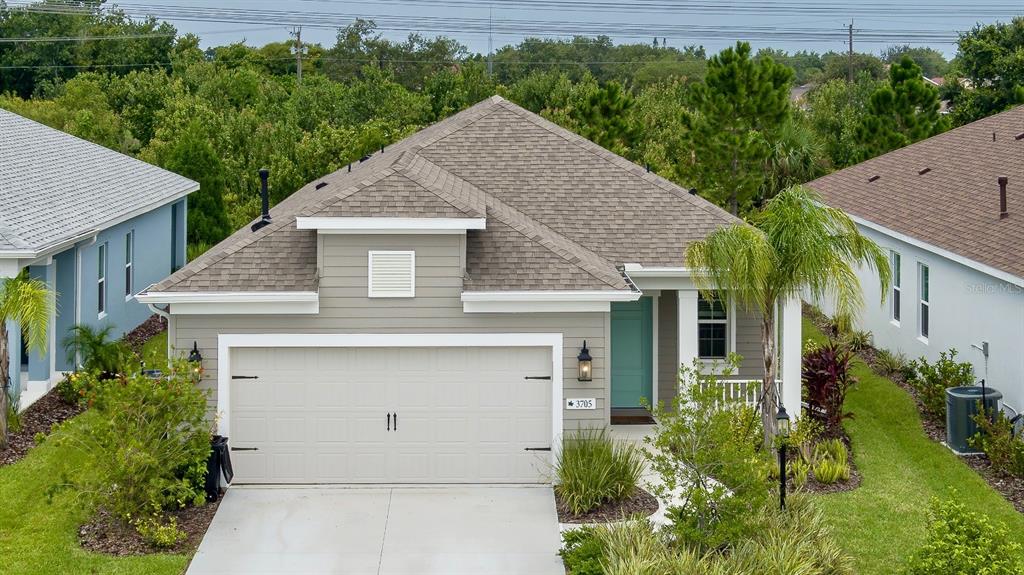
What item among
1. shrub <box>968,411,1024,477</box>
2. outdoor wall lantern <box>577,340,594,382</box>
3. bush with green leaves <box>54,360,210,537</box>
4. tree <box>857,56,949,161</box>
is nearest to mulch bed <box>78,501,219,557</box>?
bush with green leaves <box>54,360,210,537</box>

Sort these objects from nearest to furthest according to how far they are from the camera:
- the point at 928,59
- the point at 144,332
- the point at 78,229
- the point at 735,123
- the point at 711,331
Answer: the point at 711,331 < the point at 78,229 < the point at 144,332 < the point at 735,123 < the point at 928,59

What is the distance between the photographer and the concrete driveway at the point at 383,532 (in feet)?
42.7

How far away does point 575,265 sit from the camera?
15719 mm

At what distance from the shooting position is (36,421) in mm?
18188

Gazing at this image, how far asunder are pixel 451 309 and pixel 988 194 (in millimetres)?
11193

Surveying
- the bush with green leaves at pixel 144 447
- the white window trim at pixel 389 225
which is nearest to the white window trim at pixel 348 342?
the bush with green leaves at pixel 144 447

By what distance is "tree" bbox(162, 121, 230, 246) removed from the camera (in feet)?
110

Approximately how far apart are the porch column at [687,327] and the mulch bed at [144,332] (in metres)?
11.1

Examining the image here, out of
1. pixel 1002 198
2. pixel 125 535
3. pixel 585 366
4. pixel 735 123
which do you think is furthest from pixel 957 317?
pixel 125 535

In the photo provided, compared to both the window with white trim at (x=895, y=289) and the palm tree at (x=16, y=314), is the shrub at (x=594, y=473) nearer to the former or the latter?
the palm tree at (x=16, y=314)

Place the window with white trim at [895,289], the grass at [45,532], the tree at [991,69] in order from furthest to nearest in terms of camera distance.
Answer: the tree at [991,69] < the window with white trim at [895,289] < the grass at [45,532]

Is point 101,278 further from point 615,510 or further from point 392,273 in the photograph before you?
point 615,510

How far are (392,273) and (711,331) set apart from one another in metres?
6.18

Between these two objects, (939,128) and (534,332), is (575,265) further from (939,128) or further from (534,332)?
(939,128)
